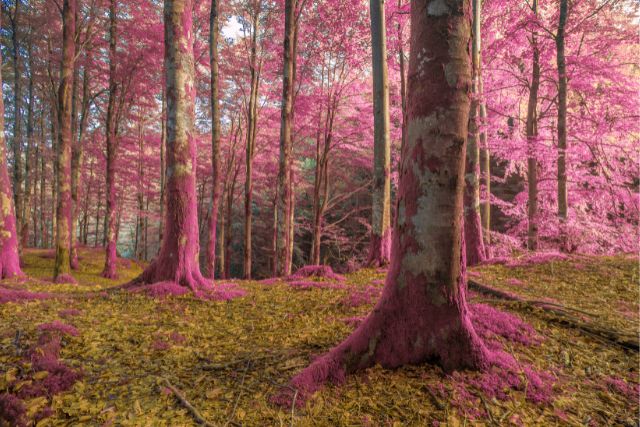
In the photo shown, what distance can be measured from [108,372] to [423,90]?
3.08 metres

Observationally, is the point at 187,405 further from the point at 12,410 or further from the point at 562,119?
Result: the point at 562,119

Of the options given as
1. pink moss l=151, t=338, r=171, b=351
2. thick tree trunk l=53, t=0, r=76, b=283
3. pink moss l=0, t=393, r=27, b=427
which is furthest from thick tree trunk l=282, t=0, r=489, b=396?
thick tree trunk l=53, t=0, r=76, b=283

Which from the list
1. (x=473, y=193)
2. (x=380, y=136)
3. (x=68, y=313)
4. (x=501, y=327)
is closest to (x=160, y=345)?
(x=68, y=313)

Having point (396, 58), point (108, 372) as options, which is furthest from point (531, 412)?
point (396, 58)

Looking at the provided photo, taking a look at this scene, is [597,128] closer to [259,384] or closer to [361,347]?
[361,347]

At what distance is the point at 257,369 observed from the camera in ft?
8.05

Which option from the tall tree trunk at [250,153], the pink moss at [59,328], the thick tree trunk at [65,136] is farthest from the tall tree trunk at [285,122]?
the thick tree trunk at [65,136]

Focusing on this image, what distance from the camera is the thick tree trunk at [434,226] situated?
2.24m

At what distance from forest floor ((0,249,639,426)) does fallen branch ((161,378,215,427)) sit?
20 mm

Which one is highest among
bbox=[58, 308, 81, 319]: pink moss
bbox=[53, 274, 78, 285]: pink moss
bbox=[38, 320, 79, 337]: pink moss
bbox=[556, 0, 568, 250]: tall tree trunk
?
bbox=[556, 0, 568, 250]: tall tree trunk

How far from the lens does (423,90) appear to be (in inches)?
91.0

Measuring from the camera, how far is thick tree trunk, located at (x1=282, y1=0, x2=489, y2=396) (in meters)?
2.24

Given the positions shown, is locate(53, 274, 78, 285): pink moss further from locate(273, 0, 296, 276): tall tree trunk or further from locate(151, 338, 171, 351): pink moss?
locate(151, 338, 171, 351): pink moss

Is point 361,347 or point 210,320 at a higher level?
point 361,347
